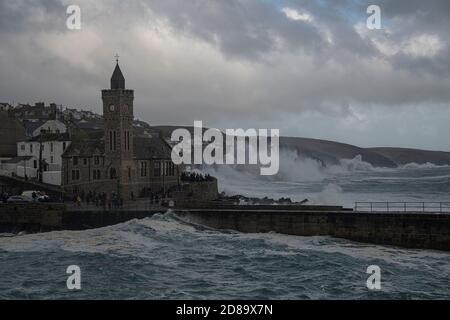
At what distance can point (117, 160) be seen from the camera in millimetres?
53500

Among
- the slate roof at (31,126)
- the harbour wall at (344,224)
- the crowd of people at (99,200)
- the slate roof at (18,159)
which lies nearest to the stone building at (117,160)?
the crowd of people at (99,200)

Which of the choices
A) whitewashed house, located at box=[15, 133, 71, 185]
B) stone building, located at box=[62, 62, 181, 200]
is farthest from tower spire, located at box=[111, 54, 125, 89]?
whitewashed house, located at box=[15, 133, 71, 185]

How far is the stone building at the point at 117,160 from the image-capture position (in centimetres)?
5341

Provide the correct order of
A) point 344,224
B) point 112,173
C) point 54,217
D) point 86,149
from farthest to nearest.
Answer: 1. point 86,149
2. point 112,173
3. point 54,217
4. point 344,224

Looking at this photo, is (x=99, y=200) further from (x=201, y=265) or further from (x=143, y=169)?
(x=201, y=265)

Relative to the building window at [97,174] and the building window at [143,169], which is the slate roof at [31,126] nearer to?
the building window at [97,174]

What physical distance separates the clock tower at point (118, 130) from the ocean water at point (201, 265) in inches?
430

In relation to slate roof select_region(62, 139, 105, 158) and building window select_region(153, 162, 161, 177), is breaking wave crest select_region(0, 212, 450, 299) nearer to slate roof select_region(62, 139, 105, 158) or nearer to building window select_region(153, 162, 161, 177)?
slate roof select_region(62, 139, 105, 158)

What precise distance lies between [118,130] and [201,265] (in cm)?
2421

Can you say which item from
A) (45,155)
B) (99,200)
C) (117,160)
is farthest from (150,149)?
(45,155)

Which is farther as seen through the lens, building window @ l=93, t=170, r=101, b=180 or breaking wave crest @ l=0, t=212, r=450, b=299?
building window @ l=93, t=170, r=101, b=180

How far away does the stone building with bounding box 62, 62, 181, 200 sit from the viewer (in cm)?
5341

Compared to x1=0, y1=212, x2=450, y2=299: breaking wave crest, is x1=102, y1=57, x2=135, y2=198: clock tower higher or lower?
higher
